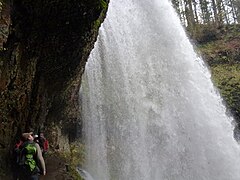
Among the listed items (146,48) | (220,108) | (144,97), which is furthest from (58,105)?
(220,108)

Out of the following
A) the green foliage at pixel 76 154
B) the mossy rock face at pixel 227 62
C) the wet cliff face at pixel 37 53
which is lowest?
the green foliage at pixel 76 154

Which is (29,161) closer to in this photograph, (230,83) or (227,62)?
(230,83)

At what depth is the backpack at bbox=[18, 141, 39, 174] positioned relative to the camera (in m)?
6.31

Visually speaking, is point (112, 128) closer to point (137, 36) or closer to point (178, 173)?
point (178, 173)

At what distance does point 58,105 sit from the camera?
1088 cm

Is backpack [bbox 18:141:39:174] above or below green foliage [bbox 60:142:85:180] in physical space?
above

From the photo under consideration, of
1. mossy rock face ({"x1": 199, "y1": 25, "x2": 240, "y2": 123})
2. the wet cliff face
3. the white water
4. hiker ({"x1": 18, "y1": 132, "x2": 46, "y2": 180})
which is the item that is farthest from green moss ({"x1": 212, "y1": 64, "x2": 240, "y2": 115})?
hiker ({"x1": 18, "y1": 132, "x2": 46, "y2": 180})

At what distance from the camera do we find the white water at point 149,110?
12406 millimetres

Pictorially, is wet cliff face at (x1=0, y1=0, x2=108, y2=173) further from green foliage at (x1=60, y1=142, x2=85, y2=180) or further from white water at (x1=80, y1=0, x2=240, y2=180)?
white water at (x1=80, y1=0, x2=240, y2=180)

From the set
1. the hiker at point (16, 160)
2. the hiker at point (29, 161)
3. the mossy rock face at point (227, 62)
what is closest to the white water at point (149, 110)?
the mossy rock face at point (227, 62)

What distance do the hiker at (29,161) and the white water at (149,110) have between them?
18.0 ft

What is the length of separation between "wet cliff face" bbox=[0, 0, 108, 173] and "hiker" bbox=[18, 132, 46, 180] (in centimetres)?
76

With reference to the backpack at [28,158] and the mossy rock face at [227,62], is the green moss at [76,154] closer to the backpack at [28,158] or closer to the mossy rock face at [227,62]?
the backpack at [28,158]

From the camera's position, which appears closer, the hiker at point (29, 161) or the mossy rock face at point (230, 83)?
the hiker at point (29, 161)
